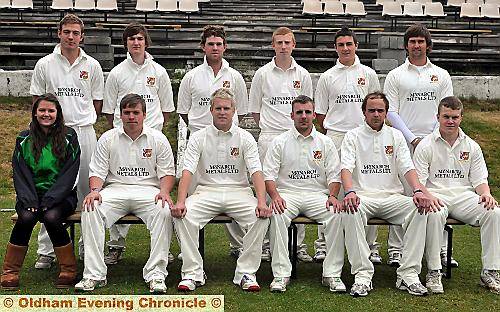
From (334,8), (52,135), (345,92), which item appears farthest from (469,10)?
(52,135)

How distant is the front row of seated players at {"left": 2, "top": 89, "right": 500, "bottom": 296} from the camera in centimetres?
620

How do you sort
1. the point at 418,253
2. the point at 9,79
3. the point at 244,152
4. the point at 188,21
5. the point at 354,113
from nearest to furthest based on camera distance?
the point at 418,253 < the point at 244,152 < the point at 354,113 < the point at 9,79 < the point at 188,21

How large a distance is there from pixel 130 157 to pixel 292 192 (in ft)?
4.67

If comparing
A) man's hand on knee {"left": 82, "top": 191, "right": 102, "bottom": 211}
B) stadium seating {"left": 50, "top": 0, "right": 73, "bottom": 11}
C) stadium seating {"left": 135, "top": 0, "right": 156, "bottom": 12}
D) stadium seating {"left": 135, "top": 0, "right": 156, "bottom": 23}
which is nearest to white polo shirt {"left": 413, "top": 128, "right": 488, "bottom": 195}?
man's hand on knee {"left": 82, "top": 191, "right": 102, "bottom": 211}

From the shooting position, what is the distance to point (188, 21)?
18266mm

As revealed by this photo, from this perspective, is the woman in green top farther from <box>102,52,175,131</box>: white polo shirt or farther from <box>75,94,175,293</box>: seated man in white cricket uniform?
<box>102,52,175,131</box>: white polo shirt

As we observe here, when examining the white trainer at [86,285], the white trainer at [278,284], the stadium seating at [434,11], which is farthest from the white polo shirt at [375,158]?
the stadium seating at [434,11]

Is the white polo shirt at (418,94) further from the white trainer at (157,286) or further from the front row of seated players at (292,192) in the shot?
the white trainer at (157,286)

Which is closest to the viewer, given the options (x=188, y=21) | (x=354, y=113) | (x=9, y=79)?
(x=354, y=113)

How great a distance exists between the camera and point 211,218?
640 cm

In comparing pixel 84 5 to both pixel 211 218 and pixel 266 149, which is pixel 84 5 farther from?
pixel 211 218

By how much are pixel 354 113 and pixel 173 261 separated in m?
2.16

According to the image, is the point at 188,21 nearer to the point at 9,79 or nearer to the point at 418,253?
the point at 9,79

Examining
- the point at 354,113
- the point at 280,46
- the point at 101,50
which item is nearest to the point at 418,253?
the point at 354,113
